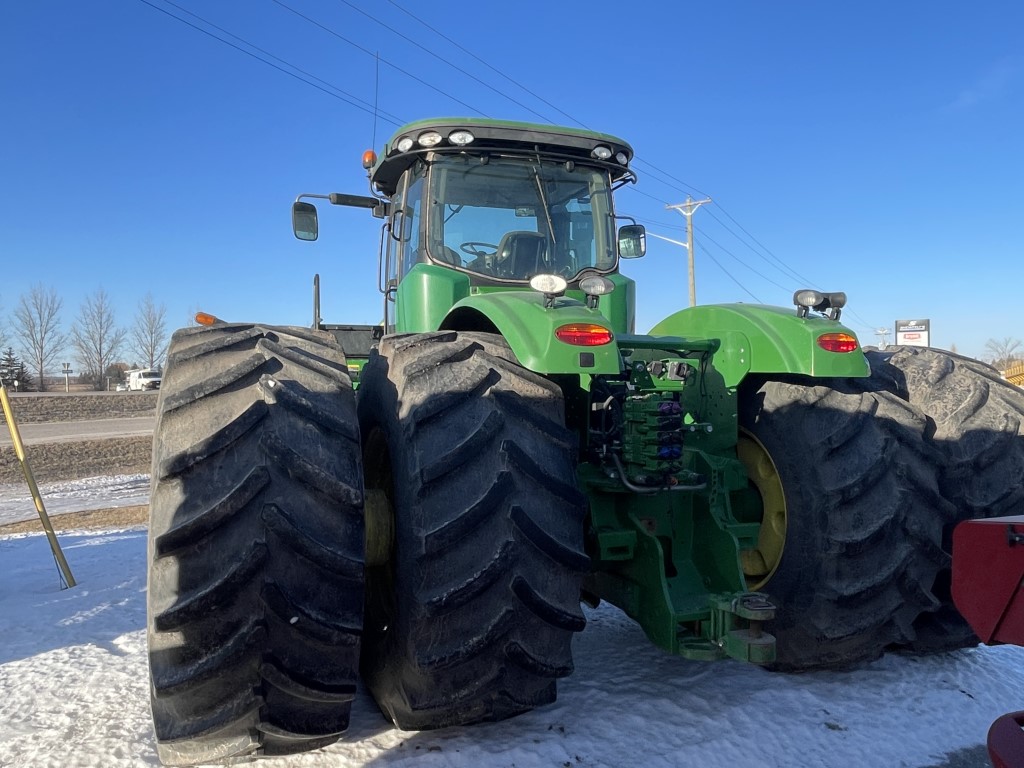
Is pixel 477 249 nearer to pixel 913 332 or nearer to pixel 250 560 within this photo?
pixel 250 560

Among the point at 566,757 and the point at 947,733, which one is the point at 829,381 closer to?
the point at 947,733

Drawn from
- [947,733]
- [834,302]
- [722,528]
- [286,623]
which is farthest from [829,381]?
[286,623]

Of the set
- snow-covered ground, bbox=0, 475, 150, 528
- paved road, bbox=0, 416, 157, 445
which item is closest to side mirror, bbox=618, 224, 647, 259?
snow-covered ground, bbox=0, 475, 150, 528

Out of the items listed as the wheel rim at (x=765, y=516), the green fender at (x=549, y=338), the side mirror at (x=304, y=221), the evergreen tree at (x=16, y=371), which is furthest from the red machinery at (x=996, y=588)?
the evergreen tree at (x=16, y=371)

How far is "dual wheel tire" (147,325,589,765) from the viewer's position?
211 centimetres

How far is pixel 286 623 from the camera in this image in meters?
2.17

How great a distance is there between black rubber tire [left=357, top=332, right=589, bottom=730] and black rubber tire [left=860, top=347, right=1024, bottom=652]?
1.83 meters

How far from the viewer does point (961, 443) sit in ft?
11.2

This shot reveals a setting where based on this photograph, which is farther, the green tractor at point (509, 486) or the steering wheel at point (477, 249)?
the steering wheel at point (477, 249)

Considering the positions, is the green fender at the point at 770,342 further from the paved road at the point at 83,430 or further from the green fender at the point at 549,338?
the paved road at the point at 83,430

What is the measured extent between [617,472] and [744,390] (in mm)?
992

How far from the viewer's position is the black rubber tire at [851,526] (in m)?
3.09

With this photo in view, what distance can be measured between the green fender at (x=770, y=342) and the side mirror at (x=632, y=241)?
1.35 meters

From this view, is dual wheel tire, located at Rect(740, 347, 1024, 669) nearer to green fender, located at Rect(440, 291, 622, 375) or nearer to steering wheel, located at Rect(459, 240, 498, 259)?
green fender, located at Rect(440, 291, 622, 375)
